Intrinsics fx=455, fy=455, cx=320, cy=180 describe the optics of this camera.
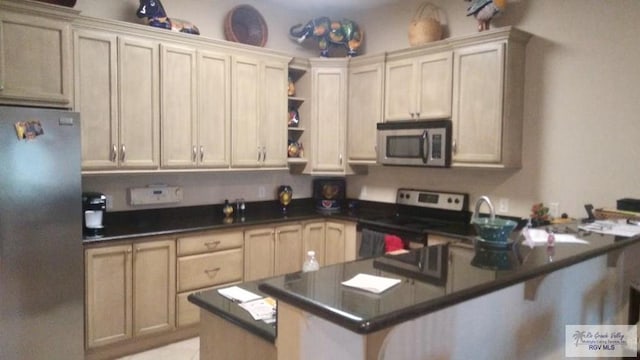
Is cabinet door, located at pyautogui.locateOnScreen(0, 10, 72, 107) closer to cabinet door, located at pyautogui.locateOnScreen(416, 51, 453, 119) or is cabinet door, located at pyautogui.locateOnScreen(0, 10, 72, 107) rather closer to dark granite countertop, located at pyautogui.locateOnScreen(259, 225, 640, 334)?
dark granite countertop, located at pyautogui.locateOnScreen(259, 225, 640, 334)

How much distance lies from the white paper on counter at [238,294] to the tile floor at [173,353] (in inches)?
63.1

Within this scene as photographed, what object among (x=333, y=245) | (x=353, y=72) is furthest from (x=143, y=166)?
(x=353, y=72)

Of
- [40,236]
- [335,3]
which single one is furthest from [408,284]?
[335,3]

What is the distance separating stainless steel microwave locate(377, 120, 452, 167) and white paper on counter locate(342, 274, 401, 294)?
98.2 inches

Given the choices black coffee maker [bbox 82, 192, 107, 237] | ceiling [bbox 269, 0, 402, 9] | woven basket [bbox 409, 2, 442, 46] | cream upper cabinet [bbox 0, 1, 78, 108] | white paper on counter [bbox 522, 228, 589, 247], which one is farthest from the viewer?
ceiling [bbox 269, 0, 402, 9]

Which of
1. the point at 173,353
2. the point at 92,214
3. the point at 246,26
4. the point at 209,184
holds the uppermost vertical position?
the point at 246,26

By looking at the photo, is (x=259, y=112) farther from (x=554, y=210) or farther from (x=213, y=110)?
(x=554, y=210)

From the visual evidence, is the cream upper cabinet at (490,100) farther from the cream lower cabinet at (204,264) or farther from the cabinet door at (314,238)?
the cream lower cabinet at (204,264)

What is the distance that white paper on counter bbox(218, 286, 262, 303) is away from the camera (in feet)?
6.11

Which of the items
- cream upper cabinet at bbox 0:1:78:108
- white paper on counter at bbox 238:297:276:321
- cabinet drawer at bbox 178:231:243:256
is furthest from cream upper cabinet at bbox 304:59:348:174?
white paper on counter at bbox 238:297:276:321

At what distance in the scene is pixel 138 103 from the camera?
3.47 meters

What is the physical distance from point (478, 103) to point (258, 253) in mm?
2196

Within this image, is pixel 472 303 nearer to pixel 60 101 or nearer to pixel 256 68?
pixel 60 101

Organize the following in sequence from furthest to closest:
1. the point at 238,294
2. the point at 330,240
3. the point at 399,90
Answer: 1. the point at 330,240
2. the point at 399,90
3. the point at 238,294
